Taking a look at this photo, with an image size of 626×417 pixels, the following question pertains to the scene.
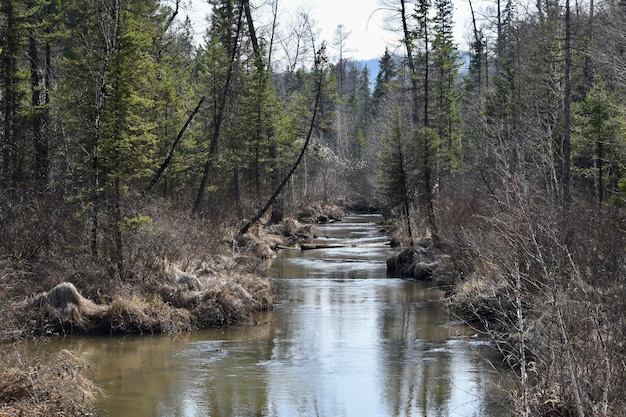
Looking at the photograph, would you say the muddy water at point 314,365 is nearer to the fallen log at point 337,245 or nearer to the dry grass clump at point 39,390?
the dry grass clump at point 39,390

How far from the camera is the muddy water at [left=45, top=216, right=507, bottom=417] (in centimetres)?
1160

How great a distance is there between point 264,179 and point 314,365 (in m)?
27.7

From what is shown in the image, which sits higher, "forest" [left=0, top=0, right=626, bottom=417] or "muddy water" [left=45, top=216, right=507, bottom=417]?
"forest" [left=0, top=0, right=626, bottom=417]

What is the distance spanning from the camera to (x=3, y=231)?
18.0 metres

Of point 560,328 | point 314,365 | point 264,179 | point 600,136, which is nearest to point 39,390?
point 314,365

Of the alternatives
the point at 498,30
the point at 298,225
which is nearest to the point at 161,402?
the point at 298,225

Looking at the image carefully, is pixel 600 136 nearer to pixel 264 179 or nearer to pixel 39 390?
pixel 39 390

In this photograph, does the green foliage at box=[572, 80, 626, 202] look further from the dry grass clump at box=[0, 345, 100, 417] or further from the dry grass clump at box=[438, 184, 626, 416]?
the dry grass clump at box=[0, 345, 100, 417]

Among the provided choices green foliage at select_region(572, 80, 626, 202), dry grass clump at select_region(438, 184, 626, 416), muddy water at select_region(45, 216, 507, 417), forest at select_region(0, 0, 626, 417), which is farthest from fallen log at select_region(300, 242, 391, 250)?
dry grass clump at select_region(438, 184, 626, 416)

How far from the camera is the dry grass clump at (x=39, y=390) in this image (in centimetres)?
946

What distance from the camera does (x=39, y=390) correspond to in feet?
32.1

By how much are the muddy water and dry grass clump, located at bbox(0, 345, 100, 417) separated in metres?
1.03

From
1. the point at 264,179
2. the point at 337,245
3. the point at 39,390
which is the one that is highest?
the point at 264,179

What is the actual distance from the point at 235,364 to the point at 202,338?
240 centimetres
